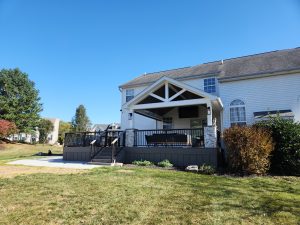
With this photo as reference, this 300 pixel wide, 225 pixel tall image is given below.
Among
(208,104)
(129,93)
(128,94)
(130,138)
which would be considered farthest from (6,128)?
(208,104)

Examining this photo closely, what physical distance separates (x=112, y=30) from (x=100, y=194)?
13759 mm

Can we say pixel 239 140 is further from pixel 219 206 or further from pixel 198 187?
pixel 219 206

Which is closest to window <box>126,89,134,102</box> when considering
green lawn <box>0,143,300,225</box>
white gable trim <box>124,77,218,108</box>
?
white gable trim <box>124,77,218,108</box>

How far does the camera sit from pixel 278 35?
48.4 feet

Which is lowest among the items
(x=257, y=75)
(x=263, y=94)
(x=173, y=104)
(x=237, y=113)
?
(x=237, y=113)

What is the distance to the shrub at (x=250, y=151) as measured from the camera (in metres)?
9.37

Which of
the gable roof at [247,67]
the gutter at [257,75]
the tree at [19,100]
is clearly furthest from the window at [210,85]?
the tree at [19,100]

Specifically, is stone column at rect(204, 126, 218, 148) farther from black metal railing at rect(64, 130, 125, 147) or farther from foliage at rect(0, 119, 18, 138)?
foliage at rect(0, 119, 18, 138)

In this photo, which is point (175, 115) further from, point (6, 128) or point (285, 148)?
point (6, 128)

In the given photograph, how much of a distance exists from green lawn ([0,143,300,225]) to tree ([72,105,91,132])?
51.9 meters

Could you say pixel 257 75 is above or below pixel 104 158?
above

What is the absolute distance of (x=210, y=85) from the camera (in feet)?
57.1

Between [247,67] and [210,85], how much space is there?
294cm

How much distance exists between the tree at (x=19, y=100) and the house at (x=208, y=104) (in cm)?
2803
